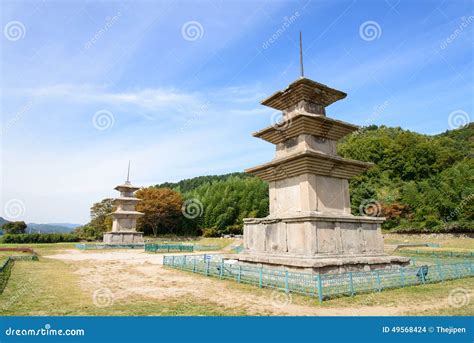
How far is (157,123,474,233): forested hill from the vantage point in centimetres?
4086

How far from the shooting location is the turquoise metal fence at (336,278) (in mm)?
9852

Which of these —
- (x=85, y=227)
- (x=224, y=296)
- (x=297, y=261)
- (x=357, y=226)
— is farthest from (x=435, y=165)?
(x=85, y=227)

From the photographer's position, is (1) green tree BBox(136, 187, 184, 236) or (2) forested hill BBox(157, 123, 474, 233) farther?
(1) green tree BBox(136, 187, 184, 236)

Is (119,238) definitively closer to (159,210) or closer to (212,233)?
(159,210)

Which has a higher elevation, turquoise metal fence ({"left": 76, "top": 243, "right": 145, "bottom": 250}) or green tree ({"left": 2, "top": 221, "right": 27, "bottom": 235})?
green tree ({"left": 2, "top": 221, "right": 27, "bottom": 235})

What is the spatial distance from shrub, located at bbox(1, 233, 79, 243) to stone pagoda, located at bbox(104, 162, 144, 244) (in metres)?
12.9

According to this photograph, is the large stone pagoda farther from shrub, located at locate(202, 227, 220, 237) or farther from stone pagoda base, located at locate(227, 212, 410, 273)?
shrub, located at locate(202, 227, 220, 237)

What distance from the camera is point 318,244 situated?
12.5 meters

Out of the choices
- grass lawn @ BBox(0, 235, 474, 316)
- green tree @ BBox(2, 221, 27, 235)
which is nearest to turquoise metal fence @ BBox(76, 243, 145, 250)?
grass lawn @ BBox(0, 235, 474, 316)

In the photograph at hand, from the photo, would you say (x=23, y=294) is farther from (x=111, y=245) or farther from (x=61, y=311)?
(x=111, y=245)

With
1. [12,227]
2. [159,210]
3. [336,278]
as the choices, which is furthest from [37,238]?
[336,278]

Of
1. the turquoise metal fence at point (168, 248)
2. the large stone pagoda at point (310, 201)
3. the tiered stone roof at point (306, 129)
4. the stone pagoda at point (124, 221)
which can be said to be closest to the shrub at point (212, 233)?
the stone pagoda at point (124, 221)

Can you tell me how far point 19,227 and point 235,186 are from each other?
4344 cm

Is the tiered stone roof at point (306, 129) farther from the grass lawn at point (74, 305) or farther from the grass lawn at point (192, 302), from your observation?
the grass lawn at point (74, 305)
